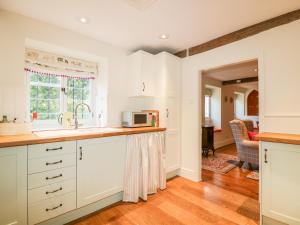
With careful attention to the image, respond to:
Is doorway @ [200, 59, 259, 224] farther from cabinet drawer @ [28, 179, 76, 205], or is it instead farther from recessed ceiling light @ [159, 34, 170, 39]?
cabinet drawer @ [28, 179, 76, 205]

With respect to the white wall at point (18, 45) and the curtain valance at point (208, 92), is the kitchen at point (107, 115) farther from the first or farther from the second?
the curtain valance at point (208, 92)

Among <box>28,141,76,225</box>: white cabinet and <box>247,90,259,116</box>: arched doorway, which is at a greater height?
<box>247,90,259,116</box>: arched doorway

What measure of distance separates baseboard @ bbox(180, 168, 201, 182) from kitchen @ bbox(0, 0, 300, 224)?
0.01 metres

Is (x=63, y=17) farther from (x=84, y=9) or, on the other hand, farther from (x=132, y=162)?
(x=132, y=162)

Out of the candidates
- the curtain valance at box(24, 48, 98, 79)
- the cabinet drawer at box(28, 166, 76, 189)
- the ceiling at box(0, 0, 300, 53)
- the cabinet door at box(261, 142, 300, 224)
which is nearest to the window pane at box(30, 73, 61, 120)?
the curtain valance at box(24, 48, 98, 79)

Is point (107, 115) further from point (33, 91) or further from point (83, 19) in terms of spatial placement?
point (83, 19)

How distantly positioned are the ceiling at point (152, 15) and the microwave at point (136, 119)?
1192mm

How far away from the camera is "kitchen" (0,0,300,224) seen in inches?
62.0

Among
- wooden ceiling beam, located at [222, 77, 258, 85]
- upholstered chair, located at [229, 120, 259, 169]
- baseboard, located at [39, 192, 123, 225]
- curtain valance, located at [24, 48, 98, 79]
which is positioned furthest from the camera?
wooden ceiling beam, located at [222, 77, 258, 85]

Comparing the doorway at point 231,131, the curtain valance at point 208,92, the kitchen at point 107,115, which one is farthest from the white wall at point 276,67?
the curtain valance at point 208,92

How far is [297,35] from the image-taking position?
6.21ft

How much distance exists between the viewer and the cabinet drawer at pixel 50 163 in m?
1.55

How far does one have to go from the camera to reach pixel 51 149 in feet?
5.42

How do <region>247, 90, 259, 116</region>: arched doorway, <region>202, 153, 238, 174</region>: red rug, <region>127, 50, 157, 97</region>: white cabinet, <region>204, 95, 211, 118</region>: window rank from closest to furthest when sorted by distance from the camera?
<region>127, 50, 157, 97</region>: white cabinet → <region>202, 153, 238, 174</region>: red rug → <region>204, 95, 211, 118</region>: window → <region>247, 90, 259, 116</region>: arched doorway
